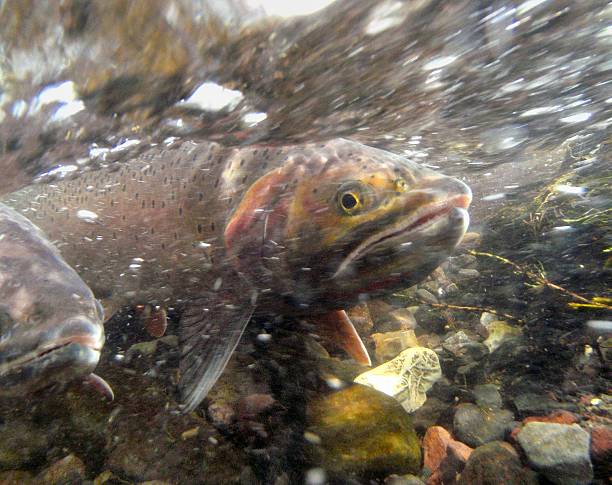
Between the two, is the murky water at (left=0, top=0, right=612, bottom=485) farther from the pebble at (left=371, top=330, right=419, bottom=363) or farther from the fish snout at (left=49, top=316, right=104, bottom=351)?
the fish snout at (left=49, top=316, right=104, bottom=351)

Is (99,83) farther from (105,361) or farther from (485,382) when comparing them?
(485,382)

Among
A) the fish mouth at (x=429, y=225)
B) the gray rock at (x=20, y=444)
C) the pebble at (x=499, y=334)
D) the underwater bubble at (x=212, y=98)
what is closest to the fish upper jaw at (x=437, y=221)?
the fish mouth at (x=429, y=225)

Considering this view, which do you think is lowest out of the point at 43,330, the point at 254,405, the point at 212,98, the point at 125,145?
the point at 254,405

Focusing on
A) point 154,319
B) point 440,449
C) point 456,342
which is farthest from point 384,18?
point 154,319

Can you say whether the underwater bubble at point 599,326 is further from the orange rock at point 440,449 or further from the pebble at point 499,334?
the orange rock at point 440,449

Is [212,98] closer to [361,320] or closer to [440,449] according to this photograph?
[361,320]

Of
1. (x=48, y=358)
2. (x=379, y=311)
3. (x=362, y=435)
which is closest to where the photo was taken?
(x=48, y=358)
